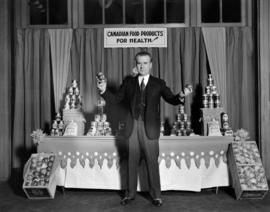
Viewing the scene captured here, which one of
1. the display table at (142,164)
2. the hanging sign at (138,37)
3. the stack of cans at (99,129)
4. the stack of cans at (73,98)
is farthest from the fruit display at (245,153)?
the stack of cans at (73,98)

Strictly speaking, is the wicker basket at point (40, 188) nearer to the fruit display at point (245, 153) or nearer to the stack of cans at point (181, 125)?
the stack of cans at point (181, 125)

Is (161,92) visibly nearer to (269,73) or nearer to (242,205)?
(242,205)

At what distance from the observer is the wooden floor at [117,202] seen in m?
3.47

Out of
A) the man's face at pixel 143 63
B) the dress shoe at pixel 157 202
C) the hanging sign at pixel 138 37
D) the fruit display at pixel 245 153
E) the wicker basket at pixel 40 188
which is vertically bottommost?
the dress shoe at pixel 157 202

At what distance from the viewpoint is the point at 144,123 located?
141 inches

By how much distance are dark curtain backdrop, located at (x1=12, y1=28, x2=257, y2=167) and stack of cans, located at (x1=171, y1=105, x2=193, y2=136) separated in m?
0.34

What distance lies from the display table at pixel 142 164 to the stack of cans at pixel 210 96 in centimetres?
51

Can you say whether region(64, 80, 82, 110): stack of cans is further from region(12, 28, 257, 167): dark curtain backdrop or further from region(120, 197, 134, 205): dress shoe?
region(120, 197, 134, 205): dress shoe

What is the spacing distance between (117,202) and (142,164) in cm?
49

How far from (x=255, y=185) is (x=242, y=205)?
273mm

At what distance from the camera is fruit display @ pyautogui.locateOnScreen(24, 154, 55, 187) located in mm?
3734

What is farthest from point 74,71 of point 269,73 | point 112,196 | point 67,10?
point 269,73

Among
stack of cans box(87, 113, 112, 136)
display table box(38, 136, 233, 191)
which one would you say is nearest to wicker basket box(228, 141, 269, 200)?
display table box(38, 136, 233, 191)

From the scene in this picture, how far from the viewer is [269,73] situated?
4.65 m
